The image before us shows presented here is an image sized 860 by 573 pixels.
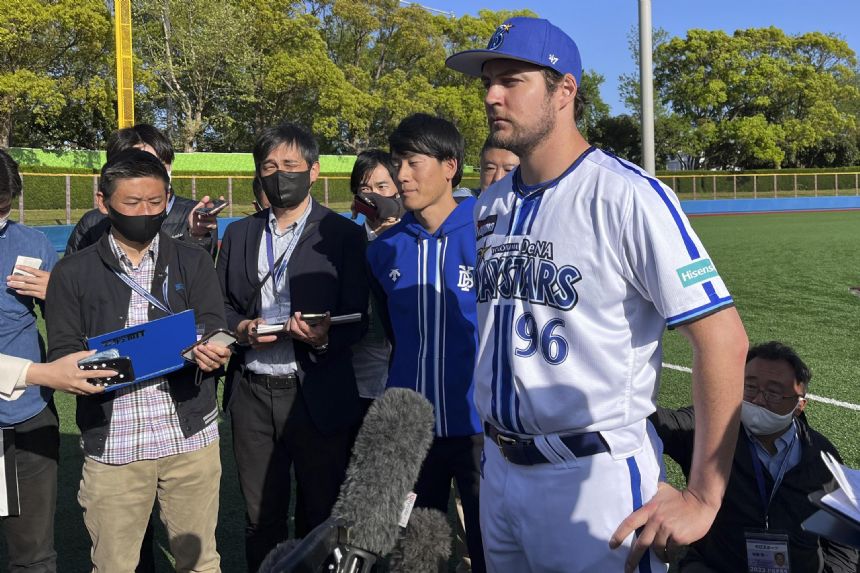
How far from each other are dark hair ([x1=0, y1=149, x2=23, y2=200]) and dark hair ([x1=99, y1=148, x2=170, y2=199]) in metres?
0.42

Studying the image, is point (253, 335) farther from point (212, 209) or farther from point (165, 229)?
point (165, 229)

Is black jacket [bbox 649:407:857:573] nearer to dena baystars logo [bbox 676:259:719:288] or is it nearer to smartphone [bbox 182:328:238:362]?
dena baystars logo [bbox 676:259:719:288]

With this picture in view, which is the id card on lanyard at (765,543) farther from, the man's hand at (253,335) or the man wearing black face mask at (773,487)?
the man's hand at (253,335)

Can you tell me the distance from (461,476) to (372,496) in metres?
1.93

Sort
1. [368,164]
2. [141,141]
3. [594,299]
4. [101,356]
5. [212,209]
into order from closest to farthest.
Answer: [594,299], [101,356], [212,209], [141,141], [368,164]

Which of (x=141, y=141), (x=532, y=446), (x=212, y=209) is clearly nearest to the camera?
(x=532, y=446)

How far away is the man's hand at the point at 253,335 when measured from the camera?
3305mm

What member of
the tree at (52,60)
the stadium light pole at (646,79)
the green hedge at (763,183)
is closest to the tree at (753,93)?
the green hedge at (763,183)

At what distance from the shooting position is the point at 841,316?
1023cm

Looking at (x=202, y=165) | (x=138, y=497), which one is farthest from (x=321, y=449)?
(x=202, y=165)

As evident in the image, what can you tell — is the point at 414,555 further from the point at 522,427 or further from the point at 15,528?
the point at 15,528

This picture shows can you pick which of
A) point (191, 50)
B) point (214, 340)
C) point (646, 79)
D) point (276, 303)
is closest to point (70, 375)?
point (214, 340)

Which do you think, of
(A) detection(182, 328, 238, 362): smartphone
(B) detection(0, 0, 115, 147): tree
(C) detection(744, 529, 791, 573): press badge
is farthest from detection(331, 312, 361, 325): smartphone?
(B) detection(0, 0, 115, 147): tree

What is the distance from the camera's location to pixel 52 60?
31.7 meters
